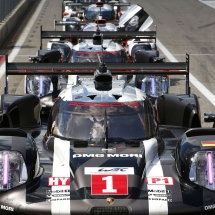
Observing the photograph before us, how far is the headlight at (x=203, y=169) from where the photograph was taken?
7832mm

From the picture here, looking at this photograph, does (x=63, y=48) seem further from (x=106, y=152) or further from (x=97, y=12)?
(x=106, y=152)

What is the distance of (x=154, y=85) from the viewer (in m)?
14.1

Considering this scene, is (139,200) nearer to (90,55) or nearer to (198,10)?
(90,55)

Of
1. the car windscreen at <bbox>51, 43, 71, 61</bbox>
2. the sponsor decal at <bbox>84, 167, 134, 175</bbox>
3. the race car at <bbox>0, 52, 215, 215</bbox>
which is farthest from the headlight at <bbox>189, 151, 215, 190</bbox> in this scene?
the car windscreen at <bbox>51, 43, 71, 61</bbox>

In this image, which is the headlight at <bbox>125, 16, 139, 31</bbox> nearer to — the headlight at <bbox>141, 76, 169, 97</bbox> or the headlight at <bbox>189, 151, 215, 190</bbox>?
the headlight at <bbox>141, 76, 169, 97</bbox>

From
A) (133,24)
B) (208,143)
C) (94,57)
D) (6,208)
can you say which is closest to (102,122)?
(208,143)

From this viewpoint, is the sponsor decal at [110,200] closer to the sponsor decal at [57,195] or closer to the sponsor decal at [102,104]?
the sponsor decal at [57,195]

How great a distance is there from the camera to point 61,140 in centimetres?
884

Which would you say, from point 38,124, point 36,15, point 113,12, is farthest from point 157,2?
point 38,124

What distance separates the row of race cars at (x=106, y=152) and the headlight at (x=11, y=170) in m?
0.01

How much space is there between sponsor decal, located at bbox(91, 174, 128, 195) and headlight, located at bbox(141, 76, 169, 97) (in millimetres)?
6208

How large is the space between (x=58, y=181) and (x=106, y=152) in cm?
79

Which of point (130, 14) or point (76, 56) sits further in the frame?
point (130, 14)

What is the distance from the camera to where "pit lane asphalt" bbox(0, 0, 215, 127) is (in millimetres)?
18750
